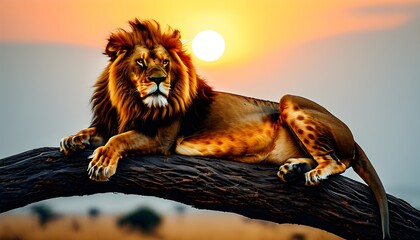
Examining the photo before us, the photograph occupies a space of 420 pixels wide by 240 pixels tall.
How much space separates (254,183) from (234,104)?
0.57 meters

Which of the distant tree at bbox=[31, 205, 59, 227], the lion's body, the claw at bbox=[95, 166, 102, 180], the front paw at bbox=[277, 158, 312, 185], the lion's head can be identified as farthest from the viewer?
the distant tree at bbox=[31, 205, 59, 227]

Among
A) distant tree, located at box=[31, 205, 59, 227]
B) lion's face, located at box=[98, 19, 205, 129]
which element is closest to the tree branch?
lion's face, located at box=[98, 19, 205, 129]

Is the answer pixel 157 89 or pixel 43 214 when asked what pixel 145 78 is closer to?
pixel 157 89

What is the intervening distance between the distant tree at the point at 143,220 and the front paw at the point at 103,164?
1199mm

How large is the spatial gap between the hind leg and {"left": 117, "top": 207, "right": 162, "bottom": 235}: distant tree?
128 centimetres

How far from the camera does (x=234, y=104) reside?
3666mm

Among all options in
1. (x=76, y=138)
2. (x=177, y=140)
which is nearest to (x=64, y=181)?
(x=76, y=138)

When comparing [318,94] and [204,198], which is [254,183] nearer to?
[204,198]

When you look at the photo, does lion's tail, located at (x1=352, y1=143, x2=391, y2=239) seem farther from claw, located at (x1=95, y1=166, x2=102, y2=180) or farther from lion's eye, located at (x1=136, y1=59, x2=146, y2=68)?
claw, located at (x1=95, y1=166, x2=102, y2=180)

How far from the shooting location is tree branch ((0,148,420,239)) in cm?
321

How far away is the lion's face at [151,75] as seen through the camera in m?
3.33

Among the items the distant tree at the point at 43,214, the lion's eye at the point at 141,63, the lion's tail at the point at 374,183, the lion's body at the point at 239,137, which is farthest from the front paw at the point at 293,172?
the distant tree at the point at 43,214

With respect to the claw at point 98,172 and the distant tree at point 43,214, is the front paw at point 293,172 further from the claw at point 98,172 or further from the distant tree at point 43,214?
the distant tree at point 43,214

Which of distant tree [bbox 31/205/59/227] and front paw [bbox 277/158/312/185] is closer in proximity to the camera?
front paw [bbox 277/158/312/185]
